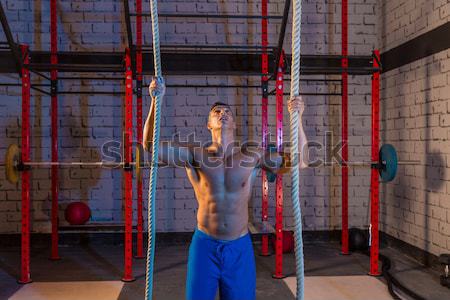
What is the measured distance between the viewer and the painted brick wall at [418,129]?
4.38 metres

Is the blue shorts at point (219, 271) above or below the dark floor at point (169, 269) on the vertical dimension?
above

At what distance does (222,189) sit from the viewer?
2.61m

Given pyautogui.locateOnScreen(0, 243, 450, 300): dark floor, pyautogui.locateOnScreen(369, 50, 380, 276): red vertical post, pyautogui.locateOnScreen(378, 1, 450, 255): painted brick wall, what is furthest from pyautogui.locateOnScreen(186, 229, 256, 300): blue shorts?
pyautogui.locateOnScreen(378, 1, 450, 255): painted brick wall

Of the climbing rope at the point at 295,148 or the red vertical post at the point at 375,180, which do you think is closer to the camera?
the climbing rope at the point at 295,148

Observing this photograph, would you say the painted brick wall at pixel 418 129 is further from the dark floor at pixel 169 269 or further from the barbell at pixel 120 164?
the barbell at pixel 120 164

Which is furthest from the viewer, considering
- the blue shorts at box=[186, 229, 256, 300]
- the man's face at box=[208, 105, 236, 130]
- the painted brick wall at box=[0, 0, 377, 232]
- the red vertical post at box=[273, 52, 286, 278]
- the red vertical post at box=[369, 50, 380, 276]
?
the painted brick wall at box=[0, 0, 377, 232]

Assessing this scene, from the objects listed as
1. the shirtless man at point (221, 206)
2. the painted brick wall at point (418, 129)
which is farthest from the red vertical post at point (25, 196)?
the painted brick wall at point (418, 129)

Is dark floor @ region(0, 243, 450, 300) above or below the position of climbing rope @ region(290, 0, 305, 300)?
below

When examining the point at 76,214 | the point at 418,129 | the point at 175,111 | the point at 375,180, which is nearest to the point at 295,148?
the point at 375,180

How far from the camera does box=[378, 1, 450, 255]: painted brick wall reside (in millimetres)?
4383

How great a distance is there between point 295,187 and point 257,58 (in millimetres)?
3401

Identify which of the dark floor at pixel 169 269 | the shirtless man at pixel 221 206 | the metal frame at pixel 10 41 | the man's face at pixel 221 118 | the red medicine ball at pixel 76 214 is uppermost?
the metal frame at pixel 10 41

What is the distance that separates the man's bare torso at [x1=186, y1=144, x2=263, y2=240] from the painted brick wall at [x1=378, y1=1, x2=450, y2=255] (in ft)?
8.69

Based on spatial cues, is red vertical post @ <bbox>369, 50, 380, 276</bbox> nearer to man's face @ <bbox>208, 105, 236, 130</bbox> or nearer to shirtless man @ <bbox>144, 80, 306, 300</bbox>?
shirtless man @ <bbox>144, 80, 306, 300</bbox>
